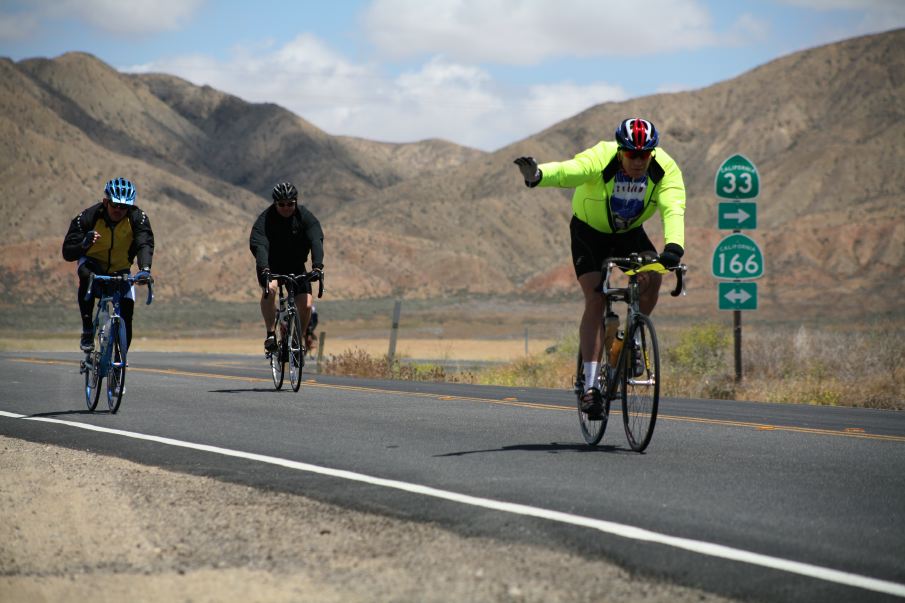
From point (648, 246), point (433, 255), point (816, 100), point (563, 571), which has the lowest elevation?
point (563, 571)

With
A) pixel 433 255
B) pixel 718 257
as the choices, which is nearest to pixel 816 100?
pixel 433 255

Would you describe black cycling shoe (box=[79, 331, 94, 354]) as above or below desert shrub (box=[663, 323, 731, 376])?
below

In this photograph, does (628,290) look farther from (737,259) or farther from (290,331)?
(737,259)

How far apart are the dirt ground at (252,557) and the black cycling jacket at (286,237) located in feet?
24.2

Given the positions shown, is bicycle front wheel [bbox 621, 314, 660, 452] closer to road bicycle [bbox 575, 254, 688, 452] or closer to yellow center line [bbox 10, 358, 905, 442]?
road bicycle [bbox 575, 254, 688, 452]

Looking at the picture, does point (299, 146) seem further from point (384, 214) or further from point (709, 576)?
point (709, 576)

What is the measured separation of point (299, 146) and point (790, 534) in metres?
184

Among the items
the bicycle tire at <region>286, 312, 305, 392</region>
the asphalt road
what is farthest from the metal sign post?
the bicycle tire at <region>286, 312, 305, 392</region>

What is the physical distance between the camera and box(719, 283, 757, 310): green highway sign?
19.5 metres

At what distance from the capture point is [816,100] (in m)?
127

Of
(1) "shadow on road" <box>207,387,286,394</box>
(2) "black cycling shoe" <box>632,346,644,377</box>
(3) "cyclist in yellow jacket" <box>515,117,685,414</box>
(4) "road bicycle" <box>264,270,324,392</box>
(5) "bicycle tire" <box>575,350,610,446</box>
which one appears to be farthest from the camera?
(1) "shadow on road" <box>207,387,286,394</box>

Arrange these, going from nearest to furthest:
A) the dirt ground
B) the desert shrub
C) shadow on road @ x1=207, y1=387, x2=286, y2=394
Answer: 1. the dirt ground
2. shadow on road @ x1=207, y1=387, x2=286, y2=394
3. the desert shrub

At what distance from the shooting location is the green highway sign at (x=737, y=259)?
1944cm

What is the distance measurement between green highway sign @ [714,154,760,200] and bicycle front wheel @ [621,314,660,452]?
1116 cm
